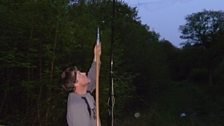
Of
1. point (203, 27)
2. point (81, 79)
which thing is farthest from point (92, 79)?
point (203, 27)

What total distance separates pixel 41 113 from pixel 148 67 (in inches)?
1315

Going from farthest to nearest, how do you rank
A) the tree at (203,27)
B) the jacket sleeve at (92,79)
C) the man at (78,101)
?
the tree at (203,27) < the jacket sleeve at (92,79) < the man at (78,101)

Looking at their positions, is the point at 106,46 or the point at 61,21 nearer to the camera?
the point at 61,21

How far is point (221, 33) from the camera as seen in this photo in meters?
91.4

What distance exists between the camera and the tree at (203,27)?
94438mm

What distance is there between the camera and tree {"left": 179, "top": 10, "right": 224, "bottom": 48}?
94438mm

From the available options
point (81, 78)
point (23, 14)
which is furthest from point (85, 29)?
point (81, 78)

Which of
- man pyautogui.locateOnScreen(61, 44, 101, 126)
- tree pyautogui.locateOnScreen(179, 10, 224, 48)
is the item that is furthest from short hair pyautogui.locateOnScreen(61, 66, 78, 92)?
tree pyautogui.locateOnScreen(179, 10, 224, 48)

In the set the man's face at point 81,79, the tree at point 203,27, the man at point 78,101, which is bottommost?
the man at point 78,101

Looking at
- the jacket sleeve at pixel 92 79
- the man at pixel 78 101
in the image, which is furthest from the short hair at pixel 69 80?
the jacket sleeve at pixel 92 79

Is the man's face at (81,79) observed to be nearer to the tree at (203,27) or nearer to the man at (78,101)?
the man at (78,101)

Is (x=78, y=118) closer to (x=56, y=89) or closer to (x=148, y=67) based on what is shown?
(x=56, y=89)

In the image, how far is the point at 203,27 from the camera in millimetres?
97938

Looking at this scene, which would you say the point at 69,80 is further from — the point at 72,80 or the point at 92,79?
Result: the point at 92,79
